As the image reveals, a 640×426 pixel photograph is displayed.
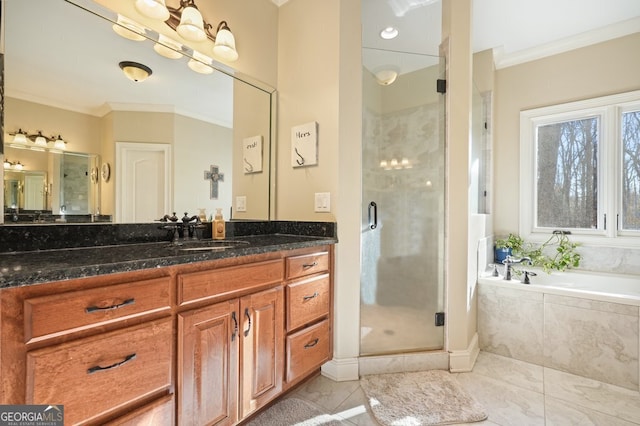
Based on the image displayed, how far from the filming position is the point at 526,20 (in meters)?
2.55

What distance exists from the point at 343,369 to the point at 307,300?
0.61m

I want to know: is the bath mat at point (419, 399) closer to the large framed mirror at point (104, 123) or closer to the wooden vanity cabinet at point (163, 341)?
the wooden vanity cabinet at point (163, 341)

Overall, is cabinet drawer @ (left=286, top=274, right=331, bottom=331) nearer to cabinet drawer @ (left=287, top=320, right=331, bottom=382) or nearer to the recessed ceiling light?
cabinet drawer @ (left=287, top=320, right=331, bottom=382)

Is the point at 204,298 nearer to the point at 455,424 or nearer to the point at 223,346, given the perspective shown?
the point at 223,346

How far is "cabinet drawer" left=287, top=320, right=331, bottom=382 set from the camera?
1.58 metres

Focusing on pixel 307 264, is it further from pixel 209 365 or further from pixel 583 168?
pixel 583 168

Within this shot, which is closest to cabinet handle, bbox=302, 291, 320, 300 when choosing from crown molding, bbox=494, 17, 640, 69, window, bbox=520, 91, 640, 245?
window, bbox=520, 91, 640, 245

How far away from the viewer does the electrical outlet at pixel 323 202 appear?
192 centimetres

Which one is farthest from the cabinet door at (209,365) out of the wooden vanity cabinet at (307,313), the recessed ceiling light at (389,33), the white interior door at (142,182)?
the recessed ceiling light at (389,33)

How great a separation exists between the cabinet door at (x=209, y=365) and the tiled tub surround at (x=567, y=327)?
6.69 feet

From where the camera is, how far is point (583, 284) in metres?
2.61

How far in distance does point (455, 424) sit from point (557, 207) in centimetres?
251

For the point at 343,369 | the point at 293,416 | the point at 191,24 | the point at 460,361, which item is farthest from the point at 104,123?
the point at 460,361

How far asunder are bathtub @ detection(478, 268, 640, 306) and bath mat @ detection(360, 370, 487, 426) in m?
0.90
